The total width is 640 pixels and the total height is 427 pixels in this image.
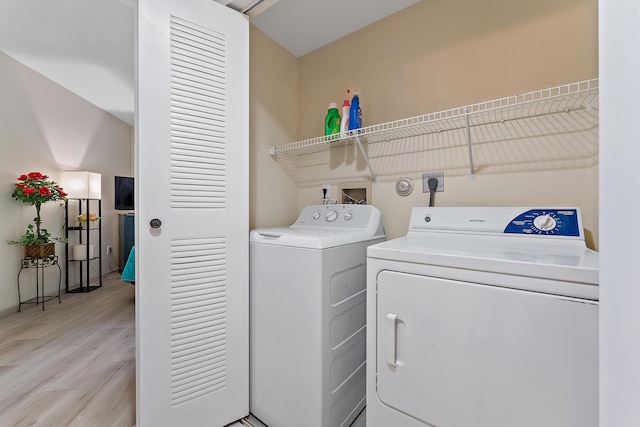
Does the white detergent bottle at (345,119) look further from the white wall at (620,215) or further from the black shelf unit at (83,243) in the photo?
the black shelf unit at (83,243)

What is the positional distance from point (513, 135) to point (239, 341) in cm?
179

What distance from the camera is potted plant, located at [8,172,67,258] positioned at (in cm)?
302

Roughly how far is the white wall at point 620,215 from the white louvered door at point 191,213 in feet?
4.50

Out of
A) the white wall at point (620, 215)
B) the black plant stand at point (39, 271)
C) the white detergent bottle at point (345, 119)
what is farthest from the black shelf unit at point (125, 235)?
the white wall at point (620, 215)

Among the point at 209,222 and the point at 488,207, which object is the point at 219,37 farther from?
the point at 488,207

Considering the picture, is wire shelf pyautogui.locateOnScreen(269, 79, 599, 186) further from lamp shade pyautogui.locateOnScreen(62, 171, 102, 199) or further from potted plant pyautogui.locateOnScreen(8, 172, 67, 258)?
lamp shade pyautogui.locateOnScreen(62, 171, 102, 199)

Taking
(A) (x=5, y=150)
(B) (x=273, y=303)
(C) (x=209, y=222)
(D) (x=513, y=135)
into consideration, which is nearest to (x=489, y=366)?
(B) (x=273, y=303)

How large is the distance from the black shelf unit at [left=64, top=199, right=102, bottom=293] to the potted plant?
→ 482 mm

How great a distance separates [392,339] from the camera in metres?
0.99

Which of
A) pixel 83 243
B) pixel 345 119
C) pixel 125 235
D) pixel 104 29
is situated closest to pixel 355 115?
pixel 345 119

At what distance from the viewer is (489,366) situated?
32.6 inches

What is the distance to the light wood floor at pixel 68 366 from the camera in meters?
1.46

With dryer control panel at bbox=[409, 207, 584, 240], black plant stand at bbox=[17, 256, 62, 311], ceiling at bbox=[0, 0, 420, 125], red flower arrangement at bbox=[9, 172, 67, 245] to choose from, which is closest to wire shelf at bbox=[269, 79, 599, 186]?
dryer control panel at bbox=[409, 207, 584, 240]

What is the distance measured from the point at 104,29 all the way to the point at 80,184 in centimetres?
238
